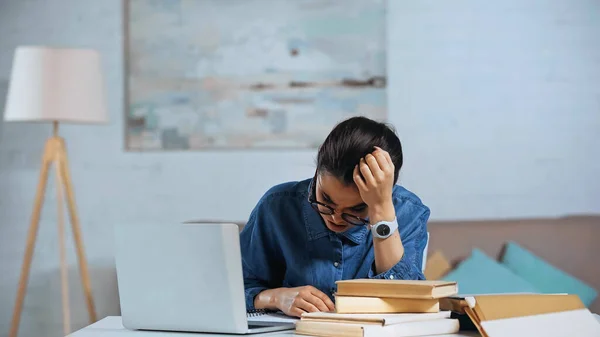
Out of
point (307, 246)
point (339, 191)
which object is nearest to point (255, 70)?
point (307, 246)

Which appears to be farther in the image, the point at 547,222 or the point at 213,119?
the point at 213,119

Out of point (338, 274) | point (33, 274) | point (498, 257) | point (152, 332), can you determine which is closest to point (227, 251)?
point (152, 332)

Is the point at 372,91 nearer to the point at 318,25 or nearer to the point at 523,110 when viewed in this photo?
the point at 318,25

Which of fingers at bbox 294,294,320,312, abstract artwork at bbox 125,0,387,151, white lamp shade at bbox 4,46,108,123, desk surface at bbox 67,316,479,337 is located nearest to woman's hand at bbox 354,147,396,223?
fingers at bbox 294,294,320,312

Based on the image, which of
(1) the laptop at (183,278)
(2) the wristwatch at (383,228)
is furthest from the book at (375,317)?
(2) the wristwatch at (383,228)

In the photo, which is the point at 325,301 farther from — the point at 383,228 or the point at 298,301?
the point at 383,228

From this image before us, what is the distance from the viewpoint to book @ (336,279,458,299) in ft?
4.62

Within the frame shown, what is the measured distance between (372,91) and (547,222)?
99cm

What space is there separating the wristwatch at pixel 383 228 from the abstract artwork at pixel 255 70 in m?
2.06

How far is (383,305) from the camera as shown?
1.45 metres

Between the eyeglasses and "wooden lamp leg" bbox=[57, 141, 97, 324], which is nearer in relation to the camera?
the eyeglasses

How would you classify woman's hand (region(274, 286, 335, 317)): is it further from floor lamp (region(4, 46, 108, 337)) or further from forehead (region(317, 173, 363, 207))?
floor lamp (region(4, 46, 108, 337))

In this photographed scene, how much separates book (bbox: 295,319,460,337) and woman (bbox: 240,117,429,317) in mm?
176

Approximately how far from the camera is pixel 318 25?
149 inches
